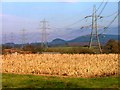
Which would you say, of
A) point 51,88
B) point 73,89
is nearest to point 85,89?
point 73,89

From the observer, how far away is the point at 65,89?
13047mm

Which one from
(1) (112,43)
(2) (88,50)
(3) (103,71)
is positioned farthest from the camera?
(1) (112,43)

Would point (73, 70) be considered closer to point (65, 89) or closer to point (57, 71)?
point (57, 71)

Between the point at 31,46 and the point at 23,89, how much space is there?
57639mm

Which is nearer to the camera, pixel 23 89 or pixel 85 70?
pixel 23 89

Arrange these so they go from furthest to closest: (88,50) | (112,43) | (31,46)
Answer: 1. (31,46)
2. (112,43)
3. (88,50)

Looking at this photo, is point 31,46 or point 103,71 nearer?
point 103,71

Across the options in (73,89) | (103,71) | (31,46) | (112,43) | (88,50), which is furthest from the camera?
(31,46)

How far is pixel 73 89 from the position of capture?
13.0 m

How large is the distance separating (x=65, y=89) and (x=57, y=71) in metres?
10.2

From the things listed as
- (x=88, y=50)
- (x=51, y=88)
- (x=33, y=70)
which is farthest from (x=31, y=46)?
(x=51, y=88)

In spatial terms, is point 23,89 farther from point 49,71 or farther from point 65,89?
point 49,71

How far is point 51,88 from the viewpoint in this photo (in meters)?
13.5

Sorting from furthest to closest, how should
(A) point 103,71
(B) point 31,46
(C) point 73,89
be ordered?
(B) point 31,46, (A) point 103,71, (C) point 73,89
